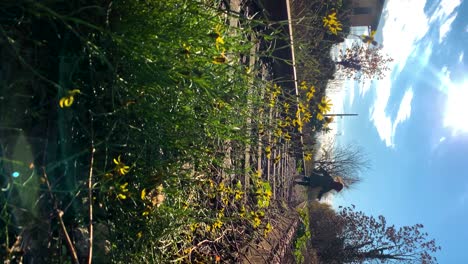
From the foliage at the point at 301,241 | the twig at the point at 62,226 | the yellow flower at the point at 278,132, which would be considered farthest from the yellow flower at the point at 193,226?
the foliage at the point at 301,241

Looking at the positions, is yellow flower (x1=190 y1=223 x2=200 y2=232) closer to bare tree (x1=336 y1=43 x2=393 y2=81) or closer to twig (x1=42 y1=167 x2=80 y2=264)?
twig (x1=42 y1=167 x2=80 y2=264)

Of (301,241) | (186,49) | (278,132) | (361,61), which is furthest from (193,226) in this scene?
(361,61)

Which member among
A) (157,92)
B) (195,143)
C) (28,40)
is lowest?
(195,143)

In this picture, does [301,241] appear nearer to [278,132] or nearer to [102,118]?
[278,132]

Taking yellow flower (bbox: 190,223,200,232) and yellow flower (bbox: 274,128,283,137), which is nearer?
yellow flower (bbox: 190,223,200,232)

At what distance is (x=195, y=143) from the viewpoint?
296cm

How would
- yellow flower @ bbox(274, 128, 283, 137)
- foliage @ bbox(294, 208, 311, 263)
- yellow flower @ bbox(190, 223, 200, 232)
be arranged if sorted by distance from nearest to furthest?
yellow flower @ bbox(190, 223, 200, 232) < yellow flower @ bbox(274, 128, 283, 137) < foliage @ bbox(294, 208, 311, 263)

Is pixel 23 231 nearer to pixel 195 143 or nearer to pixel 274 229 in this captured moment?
pixel 195 143

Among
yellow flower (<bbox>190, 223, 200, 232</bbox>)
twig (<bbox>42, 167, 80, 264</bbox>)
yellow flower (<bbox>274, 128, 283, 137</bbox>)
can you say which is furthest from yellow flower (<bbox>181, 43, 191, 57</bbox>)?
yellow flower (<bbox>274, 128, 283, 137</bbox>)

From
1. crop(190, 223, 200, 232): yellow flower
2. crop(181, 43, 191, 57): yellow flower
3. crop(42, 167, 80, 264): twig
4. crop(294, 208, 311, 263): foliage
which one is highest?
crop(181, 43, 191, 57): yellow flower

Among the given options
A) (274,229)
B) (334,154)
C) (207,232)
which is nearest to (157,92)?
(207,232)

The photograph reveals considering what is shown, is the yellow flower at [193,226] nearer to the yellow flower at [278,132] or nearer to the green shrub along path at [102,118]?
the green shrub along path at [102,118]

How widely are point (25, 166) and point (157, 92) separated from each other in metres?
0.82

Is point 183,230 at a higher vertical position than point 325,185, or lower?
higher
